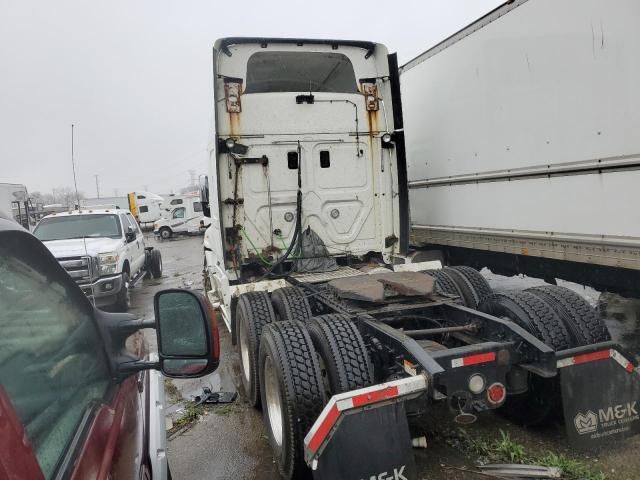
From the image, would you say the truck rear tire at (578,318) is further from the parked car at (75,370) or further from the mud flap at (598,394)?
the parked car at (75,370)

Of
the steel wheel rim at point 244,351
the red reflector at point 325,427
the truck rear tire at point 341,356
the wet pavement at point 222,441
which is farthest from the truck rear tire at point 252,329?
Answer: the red reflector at point 325,427

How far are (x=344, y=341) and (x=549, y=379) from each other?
137 cm

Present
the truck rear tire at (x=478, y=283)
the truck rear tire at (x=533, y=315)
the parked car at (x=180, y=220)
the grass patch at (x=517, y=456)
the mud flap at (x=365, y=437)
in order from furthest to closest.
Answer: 1. the parked car at (x=180, y=220)
2. the truck rear tire at (x=478, y=283)
3. the truck rear tire at (x=533, y=315)
4. the grass patch at (x=517, y=456)
5. the mud flap at (x=365, y=437)

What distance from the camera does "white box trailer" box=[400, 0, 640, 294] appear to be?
4.32 metres

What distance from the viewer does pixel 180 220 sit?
2897cm

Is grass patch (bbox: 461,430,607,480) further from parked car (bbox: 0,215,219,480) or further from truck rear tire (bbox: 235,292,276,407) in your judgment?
parked car (bbox: 0,215,219,480)

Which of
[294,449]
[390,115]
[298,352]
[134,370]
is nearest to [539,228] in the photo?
[390,115]

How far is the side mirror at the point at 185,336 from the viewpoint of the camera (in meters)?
1.85

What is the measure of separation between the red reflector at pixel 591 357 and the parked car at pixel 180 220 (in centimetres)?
2664

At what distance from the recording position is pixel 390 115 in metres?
5.88

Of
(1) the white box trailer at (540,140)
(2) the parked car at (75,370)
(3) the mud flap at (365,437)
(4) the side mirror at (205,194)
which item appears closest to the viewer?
(2) the parked car at (75,370)

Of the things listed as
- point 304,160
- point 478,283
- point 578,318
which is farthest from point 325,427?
point 304,160

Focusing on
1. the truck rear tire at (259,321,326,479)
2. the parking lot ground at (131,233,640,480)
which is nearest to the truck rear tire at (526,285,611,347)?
the parking lot ground at (131,233,640,480)

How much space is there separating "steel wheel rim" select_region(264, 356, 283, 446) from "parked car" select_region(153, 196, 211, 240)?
25.5 m
